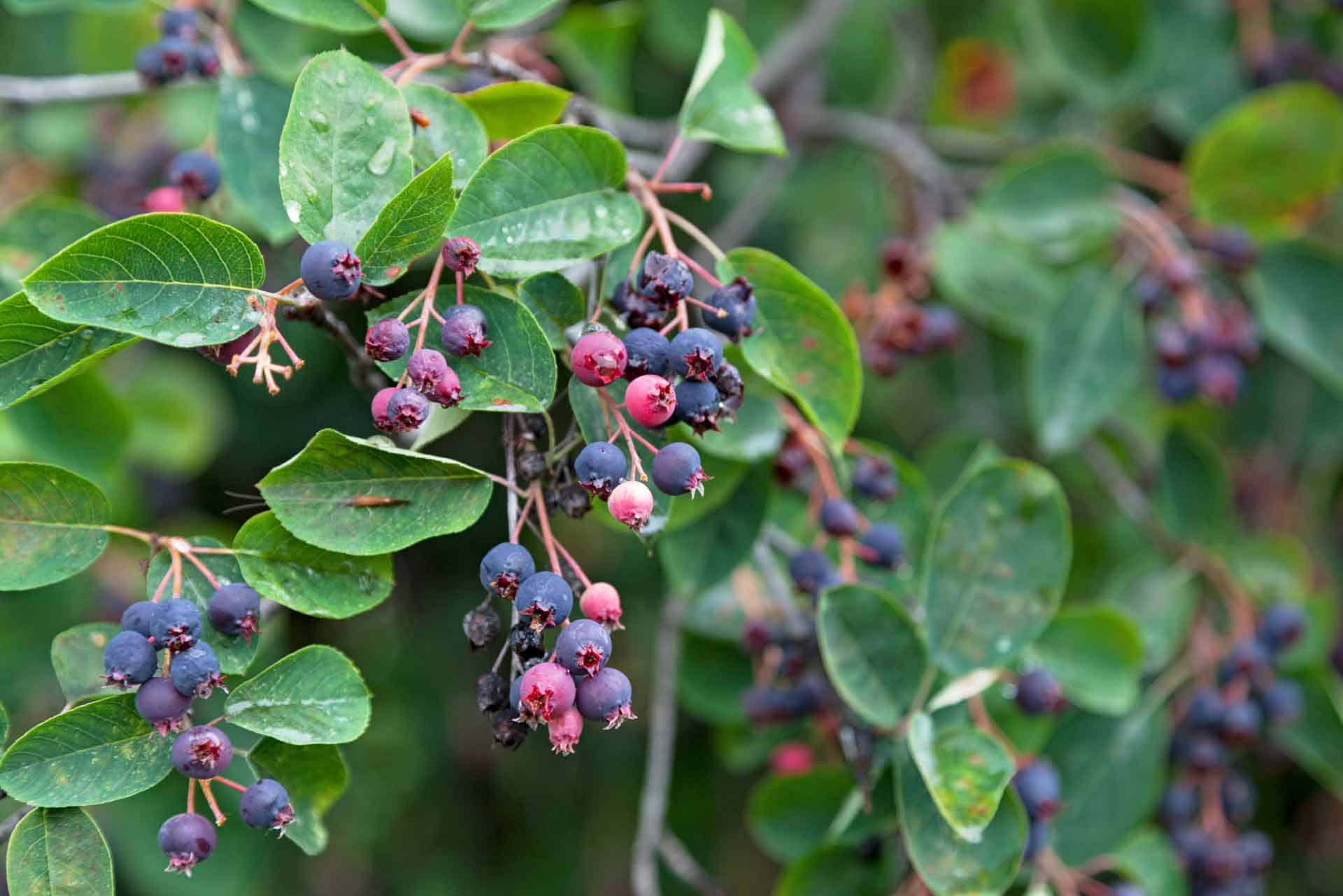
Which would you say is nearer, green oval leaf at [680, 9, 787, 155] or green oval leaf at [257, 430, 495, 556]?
green oval leaf at [257, 430, 495, 556]

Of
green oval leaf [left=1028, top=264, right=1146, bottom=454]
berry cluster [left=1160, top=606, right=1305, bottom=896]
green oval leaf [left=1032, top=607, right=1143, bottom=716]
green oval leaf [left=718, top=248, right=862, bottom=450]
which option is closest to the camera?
green oval leaf [left=718, top=248, right=862, bottom=450]

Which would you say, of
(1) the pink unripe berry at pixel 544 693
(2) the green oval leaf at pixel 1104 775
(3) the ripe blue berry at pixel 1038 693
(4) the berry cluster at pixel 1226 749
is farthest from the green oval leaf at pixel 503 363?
(4) the berry cluster at pixel 1226 749

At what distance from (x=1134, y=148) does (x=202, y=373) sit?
8.76 feet

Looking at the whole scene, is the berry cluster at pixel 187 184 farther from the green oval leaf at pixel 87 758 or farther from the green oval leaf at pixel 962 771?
the green oval leaf at pixel 962 771

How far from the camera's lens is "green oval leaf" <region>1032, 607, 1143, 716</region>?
5.42 ft

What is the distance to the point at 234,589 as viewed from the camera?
1.06 metres

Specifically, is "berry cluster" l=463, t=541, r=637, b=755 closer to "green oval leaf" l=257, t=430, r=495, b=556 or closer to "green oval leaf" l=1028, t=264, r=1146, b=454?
"green oval leaf" l=257, t=430, r=495, b=556

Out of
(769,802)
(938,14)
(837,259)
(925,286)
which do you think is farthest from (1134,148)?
(769,802)

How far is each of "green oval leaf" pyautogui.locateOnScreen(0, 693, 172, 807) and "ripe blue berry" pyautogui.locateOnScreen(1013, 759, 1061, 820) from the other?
110cm

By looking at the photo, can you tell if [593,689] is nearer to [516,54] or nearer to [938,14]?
[516,54]

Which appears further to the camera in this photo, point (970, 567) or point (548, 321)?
point (970, 567)

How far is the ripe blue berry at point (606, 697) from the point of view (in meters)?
0.98

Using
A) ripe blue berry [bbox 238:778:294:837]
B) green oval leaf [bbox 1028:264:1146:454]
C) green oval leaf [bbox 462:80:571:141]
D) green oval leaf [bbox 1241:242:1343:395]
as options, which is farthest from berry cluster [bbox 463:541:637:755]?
green oval leaf [bbox 1241:242:1343:395]

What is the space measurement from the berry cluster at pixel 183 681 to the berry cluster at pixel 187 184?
0.68 meters
